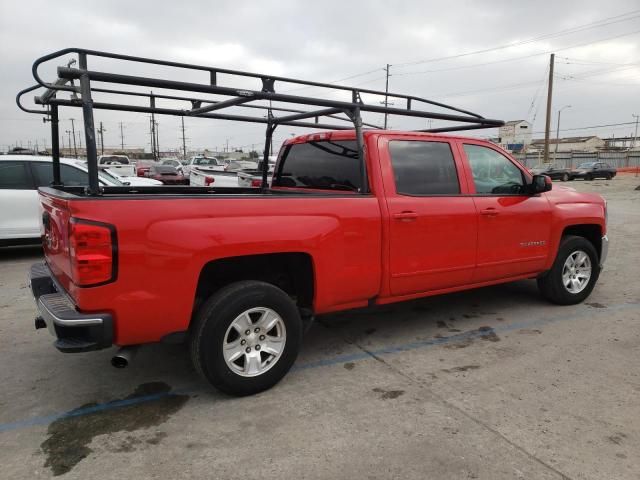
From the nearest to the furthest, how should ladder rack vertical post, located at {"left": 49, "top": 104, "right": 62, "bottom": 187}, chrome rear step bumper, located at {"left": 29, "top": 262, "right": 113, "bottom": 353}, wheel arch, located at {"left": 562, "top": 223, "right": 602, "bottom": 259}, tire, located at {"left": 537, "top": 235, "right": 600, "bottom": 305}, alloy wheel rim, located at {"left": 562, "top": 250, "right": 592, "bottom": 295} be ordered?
chrome rear step bumper, located at {"left": 29, "top": 262, "right": 113, "bottom": 353}, ladder rack vertical post, located at {"left": 49, "top": 104, "right": 62, "bottom": 187}, tire, located at {"left": 537, "top": 235, "right": 600, "bottom": 305}, alloy wheel rim, located at {"left": 562, "top": 250, "right": 592, "bottom": 295}, wheel arch, located at {"left": 562, "top": 223, "right": 602, "bottom": 259}

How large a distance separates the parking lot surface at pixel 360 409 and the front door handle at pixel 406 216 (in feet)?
3.71

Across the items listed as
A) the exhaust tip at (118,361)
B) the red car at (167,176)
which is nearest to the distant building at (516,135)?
the red car at (167,176)

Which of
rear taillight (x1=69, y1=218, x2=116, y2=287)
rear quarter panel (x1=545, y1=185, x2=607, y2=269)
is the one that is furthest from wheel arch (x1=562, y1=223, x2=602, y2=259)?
rear taillight (x1=69, y1=218, x2=116, y2=287)

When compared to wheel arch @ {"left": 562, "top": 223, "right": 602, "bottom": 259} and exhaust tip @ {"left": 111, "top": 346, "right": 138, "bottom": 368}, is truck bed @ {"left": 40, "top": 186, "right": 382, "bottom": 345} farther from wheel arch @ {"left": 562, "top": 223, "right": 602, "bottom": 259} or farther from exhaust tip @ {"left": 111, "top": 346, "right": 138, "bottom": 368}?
wheel arch @ {"left": 562, "top": 223, "right": 602, "bottom": 259}

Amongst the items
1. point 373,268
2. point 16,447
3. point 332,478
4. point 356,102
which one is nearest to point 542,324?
point 373,268

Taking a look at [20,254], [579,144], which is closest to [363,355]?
[20,254]

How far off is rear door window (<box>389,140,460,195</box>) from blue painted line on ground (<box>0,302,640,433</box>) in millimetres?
1321

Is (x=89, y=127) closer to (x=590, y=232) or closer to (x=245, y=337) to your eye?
(x=245, y=337)

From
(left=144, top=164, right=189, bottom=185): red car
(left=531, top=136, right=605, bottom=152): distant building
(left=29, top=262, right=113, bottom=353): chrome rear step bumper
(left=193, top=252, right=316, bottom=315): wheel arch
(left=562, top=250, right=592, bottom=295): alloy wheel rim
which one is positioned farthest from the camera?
(left=531, top=136, right=605, bottom=152): distant building

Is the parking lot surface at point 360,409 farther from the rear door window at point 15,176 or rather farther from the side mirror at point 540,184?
the rear door window at point 15,176

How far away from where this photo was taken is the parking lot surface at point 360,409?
2.61 metres

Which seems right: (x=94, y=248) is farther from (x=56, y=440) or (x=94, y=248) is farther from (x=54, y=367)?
(x=54, y=367)

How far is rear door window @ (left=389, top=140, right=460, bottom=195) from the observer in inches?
159

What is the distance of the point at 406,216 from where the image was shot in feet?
12.8
